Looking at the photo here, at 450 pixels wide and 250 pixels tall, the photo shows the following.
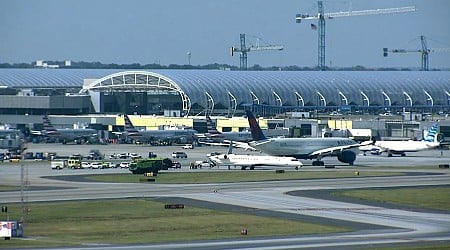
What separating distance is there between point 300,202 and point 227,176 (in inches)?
988

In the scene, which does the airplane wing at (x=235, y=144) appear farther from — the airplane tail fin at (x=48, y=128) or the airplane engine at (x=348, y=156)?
the airplane tail fin at (x=48, y=128)

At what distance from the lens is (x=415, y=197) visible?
94.4 meters

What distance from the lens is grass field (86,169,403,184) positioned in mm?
111625

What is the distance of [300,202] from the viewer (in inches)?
3590

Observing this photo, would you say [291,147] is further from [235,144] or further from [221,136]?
[221,136]

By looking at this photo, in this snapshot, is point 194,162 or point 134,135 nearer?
point 194,162

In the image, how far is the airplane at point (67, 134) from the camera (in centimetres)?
18025

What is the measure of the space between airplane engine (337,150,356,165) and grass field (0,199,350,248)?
49718mm

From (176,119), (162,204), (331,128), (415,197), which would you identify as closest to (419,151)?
(331,128)

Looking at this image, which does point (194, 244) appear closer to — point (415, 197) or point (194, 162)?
point (415, 197)

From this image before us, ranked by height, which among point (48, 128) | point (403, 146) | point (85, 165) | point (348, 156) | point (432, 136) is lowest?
point (85, 165)

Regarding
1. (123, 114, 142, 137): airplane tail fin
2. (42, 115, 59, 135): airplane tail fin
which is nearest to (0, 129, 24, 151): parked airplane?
(42, 115, 59, 135): airplane tail fin

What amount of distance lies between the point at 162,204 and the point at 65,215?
9548 millimetres

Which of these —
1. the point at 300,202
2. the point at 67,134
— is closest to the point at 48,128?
the point at 67,134
